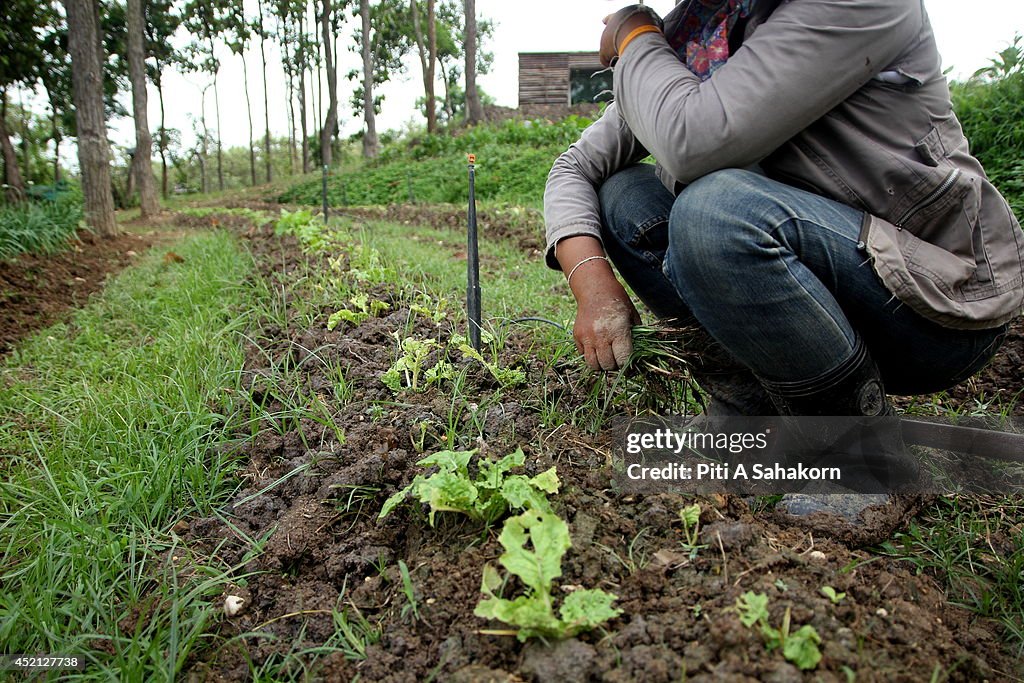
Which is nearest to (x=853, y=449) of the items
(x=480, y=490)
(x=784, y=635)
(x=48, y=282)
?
(x=784, y=635)

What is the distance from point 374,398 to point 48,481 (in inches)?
32.6

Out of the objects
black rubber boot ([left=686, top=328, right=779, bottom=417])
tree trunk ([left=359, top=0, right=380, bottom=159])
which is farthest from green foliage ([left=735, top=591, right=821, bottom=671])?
tree trunk ([left=359, top=0, right=380, bottom=159])

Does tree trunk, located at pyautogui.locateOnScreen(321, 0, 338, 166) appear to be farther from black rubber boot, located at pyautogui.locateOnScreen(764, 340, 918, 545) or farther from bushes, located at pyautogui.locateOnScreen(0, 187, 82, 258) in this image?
black rubber boot, located at pyautogui.locateOnScreen(764, 340, 918, 545)

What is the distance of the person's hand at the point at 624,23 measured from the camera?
4.89 feet

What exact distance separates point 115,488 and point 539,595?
1.19m

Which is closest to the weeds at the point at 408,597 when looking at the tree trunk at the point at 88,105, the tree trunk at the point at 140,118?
the tree trunk at the point at 88,105

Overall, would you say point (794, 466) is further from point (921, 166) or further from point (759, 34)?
point (759, 34)

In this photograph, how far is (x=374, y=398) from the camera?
77.5 inches

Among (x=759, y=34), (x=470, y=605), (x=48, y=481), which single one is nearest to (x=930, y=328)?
(x=759, y=34)

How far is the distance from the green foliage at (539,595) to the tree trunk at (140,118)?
10.8 meters

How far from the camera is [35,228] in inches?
203

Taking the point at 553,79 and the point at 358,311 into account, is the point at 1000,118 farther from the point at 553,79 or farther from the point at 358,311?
the point at 553,79

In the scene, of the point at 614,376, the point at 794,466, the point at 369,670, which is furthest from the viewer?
the point at 614,376

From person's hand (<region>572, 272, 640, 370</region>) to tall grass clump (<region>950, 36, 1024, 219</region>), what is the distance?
3.50 meters
